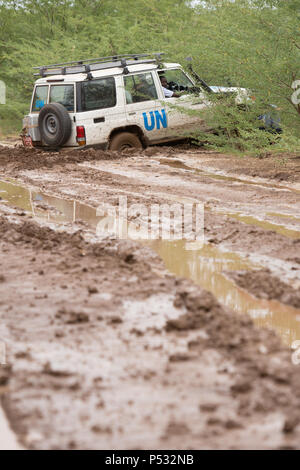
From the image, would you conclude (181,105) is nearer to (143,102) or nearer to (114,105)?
(143,102)

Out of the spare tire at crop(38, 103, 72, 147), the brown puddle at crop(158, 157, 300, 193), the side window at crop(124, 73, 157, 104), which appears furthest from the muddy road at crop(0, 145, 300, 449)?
the side window at crop(124, 73, 157, 104)

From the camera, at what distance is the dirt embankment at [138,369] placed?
288 cm

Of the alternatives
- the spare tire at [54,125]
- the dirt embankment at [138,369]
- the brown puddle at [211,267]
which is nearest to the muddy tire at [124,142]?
the spare tire at [54,125]

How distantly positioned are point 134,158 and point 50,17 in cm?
1557

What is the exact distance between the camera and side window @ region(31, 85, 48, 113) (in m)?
13.7

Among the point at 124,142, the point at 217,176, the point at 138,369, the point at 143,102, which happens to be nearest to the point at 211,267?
the point at 138,369

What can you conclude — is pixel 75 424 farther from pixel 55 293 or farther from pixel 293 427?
pixel 55 293

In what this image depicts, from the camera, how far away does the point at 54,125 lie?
43.6 ft

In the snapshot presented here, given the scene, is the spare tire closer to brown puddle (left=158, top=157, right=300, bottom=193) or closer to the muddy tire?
the muddy tire

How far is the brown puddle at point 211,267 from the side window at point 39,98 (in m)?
5.19

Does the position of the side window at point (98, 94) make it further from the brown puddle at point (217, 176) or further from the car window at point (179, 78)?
the brown puddle at point (217, 176)

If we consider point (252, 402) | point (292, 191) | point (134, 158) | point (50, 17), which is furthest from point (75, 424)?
point (50, 17)

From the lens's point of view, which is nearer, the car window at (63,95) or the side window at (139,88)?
the car window at (63,95)

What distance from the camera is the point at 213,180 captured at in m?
10.5
